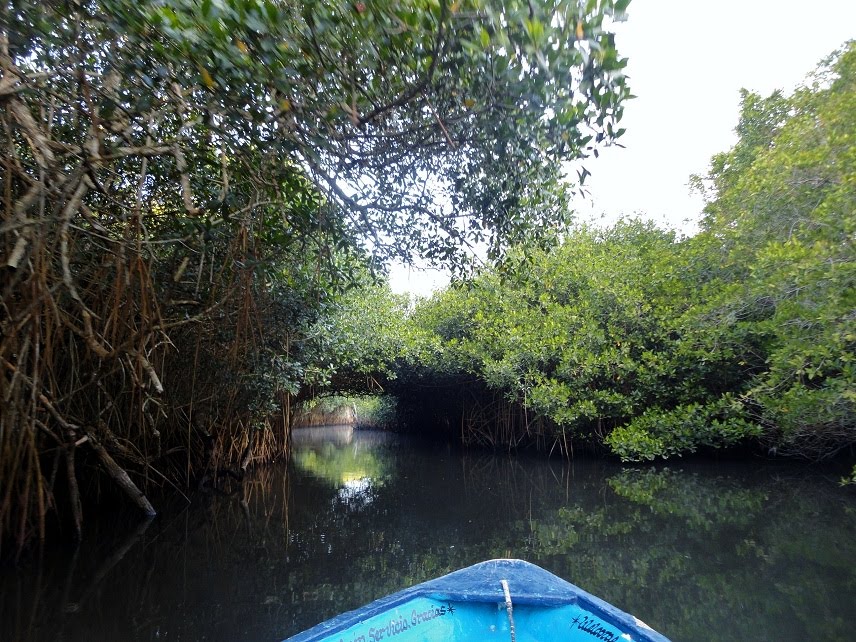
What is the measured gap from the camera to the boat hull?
2.13 meters

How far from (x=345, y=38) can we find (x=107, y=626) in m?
3.43

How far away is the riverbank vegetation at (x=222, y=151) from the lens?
2127 millimetres

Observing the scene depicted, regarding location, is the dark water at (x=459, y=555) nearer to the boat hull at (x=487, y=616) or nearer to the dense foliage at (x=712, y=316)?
the boat hull at (x=487, y=616)

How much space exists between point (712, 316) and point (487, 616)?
5.86 meters

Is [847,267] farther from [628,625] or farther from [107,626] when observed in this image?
[107,626]

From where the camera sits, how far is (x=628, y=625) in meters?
2.05

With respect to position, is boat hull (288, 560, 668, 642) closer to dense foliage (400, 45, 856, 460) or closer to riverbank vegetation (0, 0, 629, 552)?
riverbank vegetation (0, 0, 629, 552)

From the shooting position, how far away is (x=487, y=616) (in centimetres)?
236

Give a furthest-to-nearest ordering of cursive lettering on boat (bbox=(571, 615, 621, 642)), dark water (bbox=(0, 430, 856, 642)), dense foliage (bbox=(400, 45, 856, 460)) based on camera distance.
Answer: dense foliage (bbox=(400, 45, 856, 460)) → dark water (bbox=(0, 430, 856, 642)) → cursive lettering on boat (bbox=(571, 615, 621, 642))

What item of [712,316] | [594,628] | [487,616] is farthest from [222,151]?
[712,316]

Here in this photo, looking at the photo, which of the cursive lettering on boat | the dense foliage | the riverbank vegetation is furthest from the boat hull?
the dense foliage

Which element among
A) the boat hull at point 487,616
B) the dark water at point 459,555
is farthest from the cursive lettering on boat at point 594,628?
the dark water at point 459,555

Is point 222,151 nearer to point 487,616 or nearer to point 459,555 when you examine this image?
point 487,616

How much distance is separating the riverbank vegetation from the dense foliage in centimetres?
107
